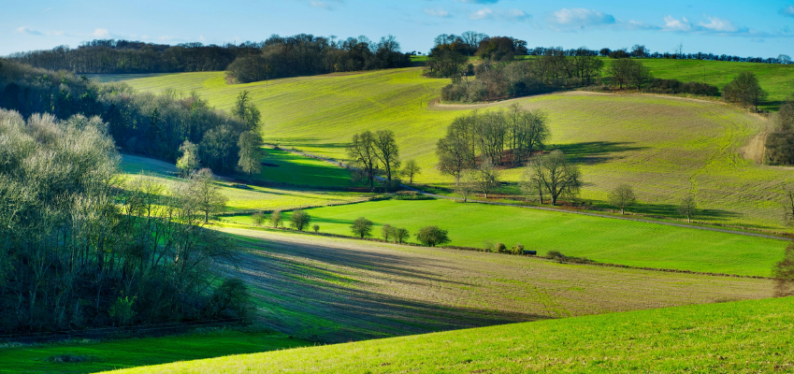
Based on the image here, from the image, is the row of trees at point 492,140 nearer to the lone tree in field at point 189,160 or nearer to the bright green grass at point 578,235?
the bright green grass at point 578,235

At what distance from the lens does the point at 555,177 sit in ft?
267

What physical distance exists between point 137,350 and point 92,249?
1256cm

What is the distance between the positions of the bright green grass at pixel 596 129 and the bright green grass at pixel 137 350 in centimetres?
6223

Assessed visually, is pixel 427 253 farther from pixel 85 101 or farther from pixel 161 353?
pixel 85 101

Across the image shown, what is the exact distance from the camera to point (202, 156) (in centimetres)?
10956

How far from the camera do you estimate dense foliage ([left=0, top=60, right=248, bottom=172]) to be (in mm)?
109562

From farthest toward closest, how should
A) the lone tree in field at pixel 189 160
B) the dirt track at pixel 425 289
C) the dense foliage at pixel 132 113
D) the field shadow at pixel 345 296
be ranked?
1. the dense foliage at pixel 132 113
2. the lone tree in field at pixel 189 160
3. the dirt track at pixel 425 289
4. the field shadow at pixel 345 296

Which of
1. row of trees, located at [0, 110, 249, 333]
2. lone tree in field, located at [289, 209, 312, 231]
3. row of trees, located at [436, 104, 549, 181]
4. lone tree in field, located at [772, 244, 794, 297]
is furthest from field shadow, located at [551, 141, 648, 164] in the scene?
row of trees, located at [0, 110, 249, 333]

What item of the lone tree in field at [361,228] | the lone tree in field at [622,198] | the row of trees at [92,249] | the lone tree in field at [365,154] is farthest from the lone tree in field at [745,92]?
the row of trees at [92,249]

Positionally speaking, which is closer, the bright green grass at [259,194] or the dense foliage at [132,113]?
the bright green grass at [259,194]

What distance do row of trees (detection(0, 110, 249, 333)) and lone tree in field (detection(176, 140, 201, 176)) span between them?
2255 inches

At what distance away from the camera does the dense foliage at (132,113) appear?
110 meters

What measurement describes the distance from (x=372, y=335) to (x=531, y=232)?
3982cm

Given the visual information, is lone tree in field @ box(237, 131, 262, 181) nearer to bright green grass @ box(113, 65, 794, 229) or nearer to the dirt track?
bright green grass @ box(113, 65, 794, 229)
